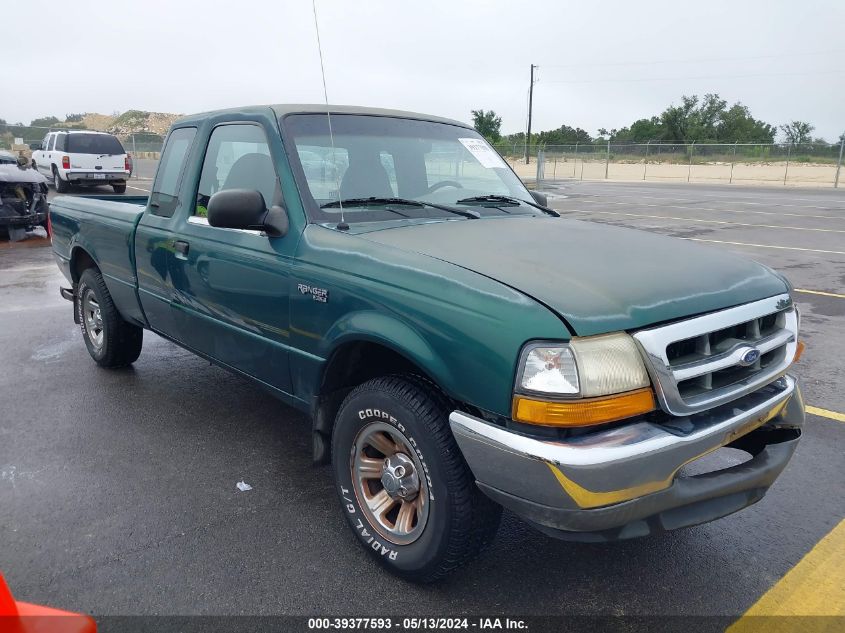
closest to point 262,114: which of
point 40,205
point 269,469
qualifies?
point 269,469

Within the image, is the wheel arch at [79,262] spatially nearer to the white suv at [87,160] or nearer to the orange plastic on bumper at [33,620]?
the orange plastic on bumper at [33,620]

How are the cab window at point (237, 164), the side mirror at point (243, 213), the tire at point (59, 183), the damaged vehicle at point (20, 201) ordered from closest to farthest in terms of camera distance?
the side mirror at point (243, 213), the cab window at point (237, 164), the damaged vehicle at point (20, 201), the tire at point (59, 183)

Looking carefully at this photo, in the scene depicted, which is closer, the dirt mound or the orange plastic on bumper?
the orange plastic on bumper

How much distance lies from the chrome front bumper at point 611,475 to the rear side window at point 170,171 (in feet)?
8.77

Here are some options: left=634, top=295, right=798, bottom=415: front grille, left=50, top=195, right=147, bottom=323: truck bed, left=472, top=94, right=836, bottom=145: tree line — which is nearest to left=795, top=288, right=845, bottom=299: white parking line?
left=634, top=295, right=798, bottom=415: front grille

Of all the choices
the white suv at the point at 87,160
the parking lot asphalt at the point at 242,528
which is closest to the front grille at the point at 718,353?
the parking lot asphalt at the point at 242,528

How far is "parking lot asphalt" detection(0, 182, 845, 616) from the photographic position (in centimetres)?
265

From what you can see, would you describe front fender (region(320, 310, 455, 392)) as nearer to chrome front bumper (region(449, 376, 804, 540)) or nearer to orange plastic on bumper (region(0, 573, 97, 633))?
chrome front bumper (region(449, 376, 804, 540))

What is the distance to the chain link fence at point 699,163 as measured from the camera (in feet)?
128

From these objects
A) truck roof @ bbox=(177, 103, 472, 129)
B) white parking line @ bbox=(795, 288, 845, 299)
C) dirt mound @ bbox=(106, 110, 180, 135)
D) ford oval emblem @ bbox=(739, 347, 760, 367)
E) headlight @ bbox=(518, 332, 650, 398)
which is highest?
dirt mound @ bbox=(106, 110, 180, 135)

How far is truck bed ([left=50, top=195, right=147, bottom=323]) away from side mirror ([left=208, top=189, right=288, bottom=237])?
5.66 ft

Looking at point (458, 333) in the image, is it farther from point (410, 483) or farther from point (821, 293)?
point (821, 293)

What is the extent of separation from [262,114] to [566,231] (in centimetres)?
166

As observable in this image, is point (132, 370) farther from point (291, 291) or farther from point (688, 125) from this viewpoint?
point (688, 125)
